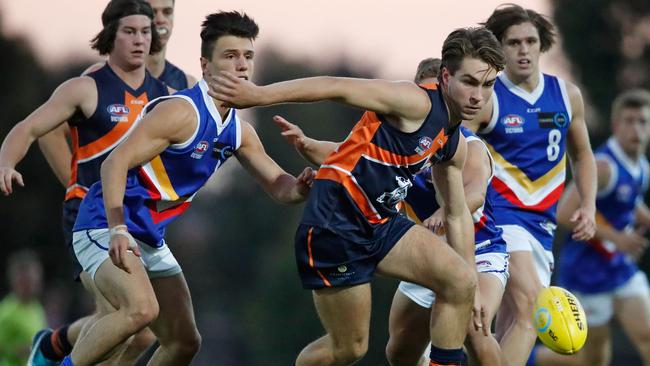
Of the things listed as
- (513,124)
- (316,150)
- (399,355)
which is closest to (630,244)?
(513,124)

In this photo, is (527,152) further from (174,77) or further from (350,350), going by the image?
(174,77)

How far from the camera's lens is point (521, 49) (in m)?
9.59

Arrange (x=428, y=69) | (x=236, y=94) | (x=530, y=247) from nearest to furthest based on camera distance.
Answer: (x=236, y=94)
(x=428, y=69)
(x=530, y=247)

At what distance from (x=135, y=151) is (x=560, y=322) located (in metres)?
3.17

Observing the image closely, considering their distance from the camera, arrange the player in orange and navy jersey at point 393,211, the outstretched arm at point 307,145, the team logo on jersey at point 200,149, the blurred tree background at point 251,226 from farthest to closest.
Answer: the blurred tree background at point 251,226
the outstretched arm at point 307,145
the team logo on jersey at point 200,149
the player in orange and navy jersey at point 393,211

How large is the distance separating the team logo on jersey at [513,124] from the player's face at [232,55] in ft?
7.88

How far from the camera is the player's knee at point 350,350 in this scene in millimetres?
7816

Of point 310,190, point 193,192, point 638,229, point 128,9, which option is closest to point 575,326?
point 310,190

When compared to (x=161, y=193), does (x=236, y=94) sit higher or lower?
higher

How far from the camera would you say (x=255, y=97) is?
678cm

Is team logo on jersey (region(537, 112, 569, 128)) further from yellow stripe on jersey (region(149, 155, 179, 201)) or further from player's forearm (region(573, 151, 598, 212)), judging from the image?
yellow stripe on jersey (region(149, 155, 179, 201))

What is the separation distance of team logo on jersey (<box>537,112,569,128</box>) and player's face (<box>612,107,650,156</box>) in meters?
3.31

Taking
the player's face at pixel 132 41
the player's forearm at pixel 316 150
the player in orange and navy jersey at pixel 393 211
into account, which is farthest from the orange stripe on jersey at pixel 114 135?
the player in orange and navy jersey at pixel 393 211

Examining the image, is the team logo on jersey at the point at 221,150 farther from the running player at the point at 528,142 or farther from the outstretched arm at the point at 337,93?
the running player at the point at 528,142
